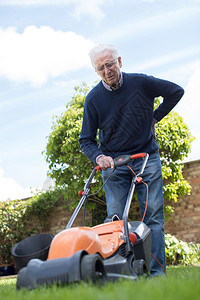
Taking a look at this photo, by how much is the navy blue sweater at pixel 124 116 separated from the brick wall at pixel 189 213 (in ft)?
14.1

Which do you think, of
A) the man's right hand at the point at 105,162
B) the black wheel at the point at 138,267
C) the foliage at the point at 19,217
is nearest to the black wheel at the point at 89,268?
the black wheel at the point at 138,267

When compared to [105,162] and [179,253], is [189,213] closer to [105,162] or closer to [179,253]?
[179,253]

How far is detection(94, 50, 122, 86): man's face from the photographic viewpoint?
308cm

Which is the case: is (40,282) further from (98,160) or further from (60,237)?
(98,160)

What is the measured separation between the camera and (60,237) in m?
2.17

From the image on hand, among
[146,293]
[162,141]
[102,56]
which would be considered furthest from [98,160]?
[162,141]

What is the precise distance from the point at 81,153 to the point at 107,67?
4.01m

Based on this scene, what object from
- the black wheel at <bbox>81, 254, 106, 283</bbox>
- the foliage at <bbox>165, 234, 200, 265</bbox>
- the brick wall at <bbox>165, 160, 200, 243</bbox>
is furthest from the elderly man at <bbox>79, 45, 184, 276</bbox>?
the brick wall at <bbox>165, 160, 200, 243</bbox>

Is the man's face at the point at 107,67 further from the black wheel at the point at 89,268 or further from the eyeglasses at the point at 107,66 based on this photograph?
the black wheel at the point at 89,268

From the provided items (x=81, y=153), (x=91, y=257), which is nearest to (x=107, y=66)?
(x=91, y=257)

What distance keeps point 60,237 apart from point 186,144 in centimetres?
522

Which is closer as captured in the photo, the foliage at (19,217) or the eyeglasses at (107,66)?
the eyeglasses at (107,66)

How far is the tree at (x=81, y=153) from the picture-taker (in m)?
6.81

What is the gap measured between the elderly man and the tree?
3.47m
